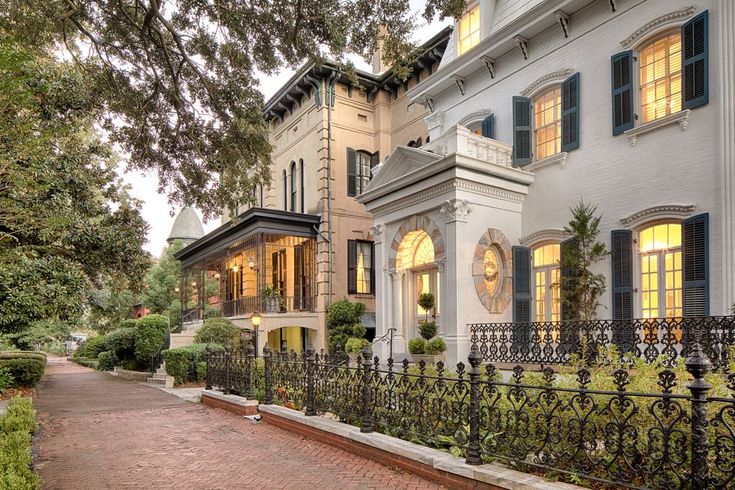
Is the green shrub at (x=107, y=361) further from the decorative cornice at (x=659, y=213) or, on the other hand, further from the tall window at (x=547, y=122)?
the decorative cornice at (x=659, y=213)

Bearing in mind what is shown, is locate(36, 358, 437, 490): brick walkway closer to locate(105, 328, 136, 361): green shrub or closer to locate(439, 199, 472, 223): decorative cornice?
locate(439, 199, 472, 223): decorative cornice

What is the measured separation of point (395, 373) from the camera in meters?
7.18

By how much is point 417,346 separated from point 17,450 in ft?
30.3

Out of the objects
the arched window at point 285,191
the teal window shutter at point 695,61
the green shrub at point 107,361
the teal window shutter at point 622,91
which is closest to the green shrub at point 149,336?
the green shrub at point 107,361

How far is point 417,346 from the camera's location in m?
13.4

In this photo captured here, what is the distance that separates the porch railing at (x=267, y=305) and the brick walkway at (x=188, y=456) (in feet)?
26.7

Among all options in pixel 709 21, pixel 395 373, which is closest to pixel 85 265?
pixel 395 373

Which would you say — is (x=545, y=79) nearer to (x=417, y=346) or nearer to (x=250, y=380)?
(x=417, y=346)

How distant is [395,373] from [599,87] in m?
9.68

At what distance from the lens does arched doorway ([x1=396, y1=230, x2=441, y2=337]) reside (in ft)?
51.7

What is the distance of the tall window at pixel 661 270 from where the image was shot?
10961 millimetres

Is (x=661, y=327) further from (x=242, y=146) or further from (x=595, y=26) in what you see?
(x=242, y=146)

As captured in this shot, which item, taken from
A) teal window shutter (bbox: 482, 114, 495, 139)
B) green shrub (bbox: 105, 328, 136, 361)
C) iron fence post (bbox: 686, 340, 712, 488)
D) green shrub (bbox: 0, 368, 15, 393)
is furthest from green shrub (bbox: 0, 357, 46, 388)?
iron fence post (bbox: 686, 340, 712, 488)

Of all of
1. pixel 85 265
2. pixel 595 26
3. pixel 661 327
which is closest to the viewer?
pixel 661 327
